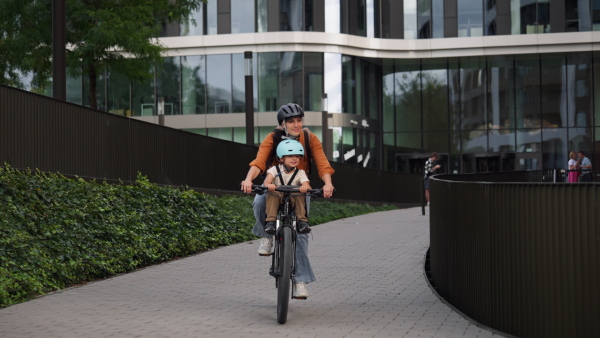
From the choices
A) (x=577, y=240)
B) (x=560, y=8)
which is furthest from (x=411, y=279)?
(x=560, y=8)

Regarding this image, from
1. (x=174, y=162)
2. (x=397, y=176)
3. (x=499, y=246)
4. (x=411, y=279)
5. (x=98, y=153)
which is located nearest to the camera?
(x=499, y=246)

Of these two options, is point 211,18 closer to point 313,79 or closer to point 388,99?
point 313,79

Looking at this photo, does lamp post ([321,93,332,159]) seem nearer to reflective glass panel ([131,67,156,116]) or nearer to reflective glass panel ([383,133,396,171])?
reflective glass panel ([383,133,396,171])

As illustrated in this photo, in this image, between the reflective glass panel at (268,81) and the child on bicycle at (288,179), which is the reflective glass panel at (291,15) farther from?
the child on bicycle at (288,179)

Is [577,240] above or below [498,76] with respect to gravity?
below

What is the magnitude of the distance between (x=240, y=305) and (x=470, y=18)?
42.8m

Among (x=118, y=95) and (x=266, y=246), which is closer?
(x=266, y=246)

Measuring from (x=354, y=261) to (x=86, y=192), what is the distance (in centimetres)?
397

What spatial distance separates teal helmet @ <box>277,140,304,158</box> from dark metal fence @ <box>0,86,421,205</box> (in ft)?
22.5

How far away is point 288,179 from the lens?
8.88 meters

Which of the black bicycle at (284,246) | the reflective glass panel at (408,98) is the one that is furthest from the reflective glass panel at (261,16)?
the black bicycle at (284,246)

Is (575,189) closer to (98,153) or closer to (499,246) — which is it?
(499,246)

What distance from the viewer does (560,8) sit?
4984 cm

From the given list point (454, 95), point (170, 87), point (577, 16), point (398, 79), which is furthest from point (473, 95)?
point (170, 87)
